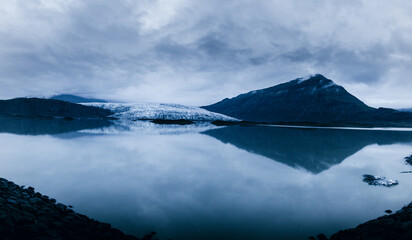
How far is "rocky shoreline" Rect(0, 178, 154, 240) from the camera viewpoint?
480cm

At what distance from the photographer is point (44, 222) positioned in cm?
539

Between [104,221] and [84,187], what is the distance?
334cm

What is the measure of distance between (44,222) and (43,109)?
484 ft

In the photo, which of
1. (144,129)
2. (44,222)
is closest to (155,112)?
(144,129)

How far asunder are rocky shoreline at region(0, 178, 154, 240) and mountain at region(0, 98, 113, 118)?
134376mm

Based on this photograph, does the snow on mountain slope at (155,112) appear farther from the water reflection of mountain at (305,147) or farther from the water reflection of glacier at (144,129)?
the water reflection of mountain at (305,147)

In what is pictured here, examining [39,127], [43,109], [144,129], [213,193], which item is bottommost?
[213,193]

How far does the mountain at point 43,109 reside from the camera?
393 ft

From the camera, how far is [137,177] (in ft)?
34.6

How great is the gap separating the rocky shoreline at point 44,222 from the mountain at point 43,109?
134376 millimetres

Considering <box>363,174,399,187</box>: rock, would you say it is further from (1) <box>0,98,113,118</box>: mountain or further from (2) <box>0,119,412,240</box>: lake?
(1) <box>0,98,113,118</box>: mountain

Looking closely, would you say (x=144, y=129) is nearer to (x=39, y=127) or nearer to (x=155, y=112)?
(x=39, y=127)

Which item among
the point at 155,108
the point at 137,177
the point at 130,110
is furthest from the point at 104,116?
the point at 137,177

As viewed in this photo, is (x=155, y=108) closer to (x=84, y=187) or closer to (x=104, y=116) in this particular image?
(x=104, y=116)
